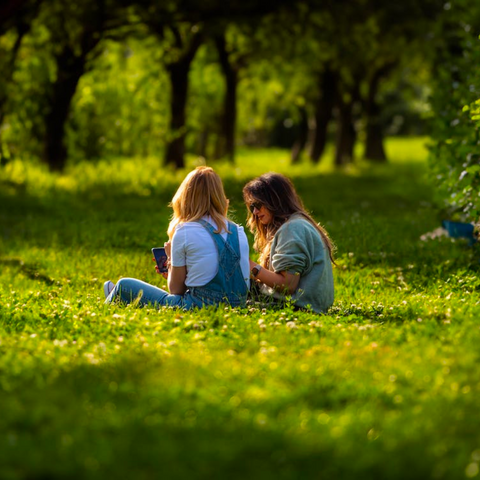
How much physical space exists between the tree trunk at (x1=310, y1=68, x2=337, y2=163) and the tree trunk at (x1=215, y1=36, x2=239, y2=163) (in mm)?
5123

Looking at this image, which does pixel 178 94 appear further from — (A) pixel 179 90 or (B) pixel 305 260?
(B) pixel 305 260

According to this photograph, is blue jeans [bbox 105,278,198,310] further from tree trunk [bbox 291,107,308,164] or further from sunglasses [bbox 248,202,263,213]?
tree trunk [bbox 291,107,308,164]

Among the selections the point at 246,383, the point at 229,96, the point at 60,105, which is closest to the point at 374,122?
the point at 229,96

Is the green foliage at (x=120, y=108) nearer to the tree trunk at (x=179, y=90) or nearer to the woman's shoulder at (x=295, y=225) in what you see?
the tree trunk at (x=179, y=90)

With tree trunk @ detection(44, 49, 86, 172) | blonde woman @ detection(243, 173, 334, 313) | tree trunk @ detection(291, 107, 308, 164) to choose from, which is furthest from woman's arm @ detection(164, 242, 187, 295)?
tree trunk @ detection(291, 107, 308, 164)

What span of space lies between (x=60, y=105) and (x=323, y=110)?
576 inches

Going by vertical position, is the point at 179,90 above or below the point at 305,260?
above

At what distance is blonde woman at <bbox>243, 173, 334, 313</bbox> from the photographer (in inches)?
290

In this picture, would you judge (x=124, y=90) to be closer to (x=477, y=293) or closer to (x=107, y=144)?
(x=107, y=144)

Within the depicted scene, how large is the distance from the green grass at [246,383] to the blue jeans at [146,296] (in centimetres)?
25

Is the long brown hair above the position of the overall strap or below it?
above

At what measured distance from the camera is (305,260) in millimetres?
7422

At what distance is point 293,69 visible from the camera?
3097 cm

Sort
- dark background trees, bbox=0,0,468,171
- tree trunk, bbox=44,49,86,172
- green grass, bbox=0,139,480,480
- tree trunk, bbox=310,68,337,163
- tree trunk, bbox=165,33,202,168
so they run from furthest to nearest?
tree trunk, bbox=310,68,337,163
tree trunk, bbox=165,33,202,168
tree trunk, bbox=44,49,86,172
dark background trees, bbox=0,0,468,171
green grass, bbox=0,139,480,480
